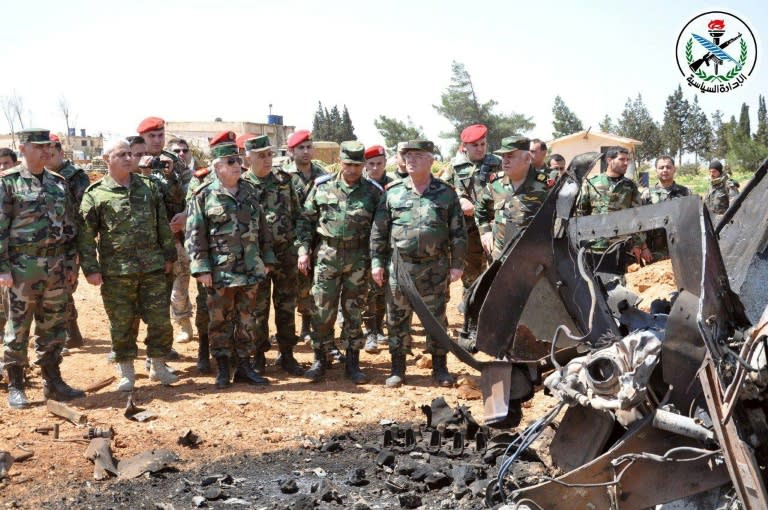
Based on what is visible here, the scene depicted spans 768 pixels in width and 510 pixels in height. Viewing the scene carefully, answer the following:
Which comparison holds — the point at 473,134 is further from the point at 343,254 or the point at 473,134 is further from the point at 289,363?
the point at 289,363

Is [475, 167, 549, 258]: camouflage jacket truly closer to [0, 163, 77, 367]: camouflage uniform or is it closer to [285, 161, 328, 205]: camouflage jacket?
[285, 161, 328, 205]: camouflage jacket

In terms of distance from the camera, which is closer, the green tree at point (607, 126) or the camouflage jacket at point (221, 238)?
the camouflage jacket at point (221, 238)

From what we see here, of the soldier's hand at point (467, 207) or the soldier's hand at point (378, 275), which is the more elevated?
the soldier's hand at point (467, 207)

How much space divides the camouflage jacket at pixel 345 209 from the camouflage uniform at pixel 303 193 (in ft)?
2.52

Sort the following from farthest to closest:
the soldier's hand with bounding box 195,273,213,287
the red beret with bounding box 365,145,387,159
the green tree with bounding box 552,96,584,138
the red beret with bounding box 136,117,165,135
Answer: the green tree with bounding box 552,96,584,138
the red beret with bounding box 365,145,387,159
the red beret with bounding box 136,117,165,135
the soldier's hand with bounding box 195,273,213,287

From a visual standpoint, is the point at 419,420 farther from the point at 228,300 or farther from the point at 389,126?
the point at 389,126

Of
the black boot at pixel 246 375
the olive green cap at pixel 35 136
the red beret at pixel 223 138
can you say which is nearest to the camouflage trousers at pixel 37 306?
the olive green cap at pixel 35 136

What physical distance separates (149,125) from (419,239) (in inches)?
144

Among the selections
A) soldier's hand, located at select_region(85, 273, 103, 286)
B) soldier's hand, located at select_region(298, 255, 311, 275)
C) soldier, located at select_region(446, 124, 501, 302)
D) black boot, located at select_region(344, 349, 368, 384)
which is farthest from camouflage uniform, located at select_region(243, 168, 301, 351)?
soldier, located at select_region(446, 124, 501, 302)

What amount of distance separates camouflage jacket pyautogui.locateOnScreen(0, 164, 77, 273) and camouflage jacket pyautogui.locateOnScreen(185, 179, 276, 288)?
1222 millimetres

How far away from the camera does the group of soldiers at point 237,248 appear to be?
762 cm

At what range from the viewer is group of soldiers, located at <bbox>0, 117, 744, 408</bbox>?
25.0 ft

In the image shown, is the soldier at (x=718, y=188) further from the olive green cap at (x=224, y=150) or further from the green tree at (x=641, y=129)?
the green tree at (x=641, y=129)

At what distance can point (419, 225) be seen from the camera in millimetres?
7836
